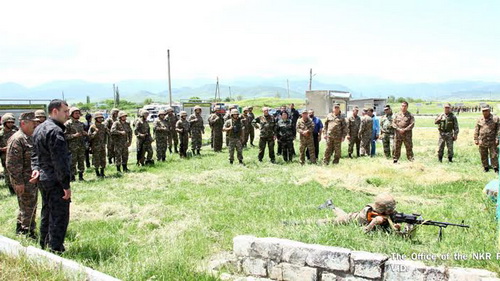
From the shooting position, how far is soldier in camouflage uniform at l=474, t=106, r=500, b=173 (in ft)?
32.4

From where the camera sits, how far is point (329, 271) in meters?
4.06

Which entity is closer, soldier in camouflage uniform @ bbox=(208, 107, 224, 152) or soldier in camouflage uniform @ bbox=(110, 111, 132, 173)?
soldier in camouflage uniform @ bbox=(110, 111, 132, 173)

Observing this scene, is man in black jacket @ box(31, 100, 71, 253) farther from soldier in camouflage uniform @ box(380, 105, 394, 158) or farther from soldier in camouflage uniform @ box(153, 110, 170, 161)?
soldier in camouflage uniform @ box(380, 105, 394, 158)

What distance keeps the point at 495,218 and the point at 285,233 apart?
3.04 meters

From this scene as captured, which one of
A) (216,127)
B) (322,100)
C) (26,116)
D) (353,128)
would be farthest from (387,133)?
(322,100)

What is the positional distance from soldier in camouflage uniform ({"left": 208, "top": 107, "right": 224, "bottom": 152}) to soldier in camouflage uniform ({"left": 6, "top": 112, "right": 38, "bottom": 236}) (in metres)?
9.84

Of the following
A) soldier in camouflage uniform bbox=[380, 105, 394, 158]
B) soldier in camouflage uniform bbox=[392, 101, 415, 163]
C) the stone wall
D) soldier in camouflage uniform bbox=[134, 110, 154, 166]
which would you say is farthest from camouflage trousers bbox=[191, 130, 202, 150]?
the stone wall

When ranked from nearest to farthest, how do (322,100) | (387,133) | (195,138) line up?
(387,133) < (195,138) < (322,100)

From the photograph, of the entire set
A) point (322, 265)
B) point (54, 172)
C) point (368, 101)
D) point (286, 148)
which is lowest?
point (322, 265)

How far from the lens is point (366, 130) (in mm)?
13094

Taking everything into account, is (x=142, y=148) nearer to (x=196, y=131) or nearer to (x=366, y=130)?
(x=196, y=131)

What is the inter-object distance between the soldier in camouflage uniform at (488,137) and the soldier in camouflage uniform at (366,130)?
351cm

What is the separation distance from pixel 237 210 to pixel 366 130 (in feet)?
24.9

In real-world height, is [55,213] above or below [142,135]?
below
